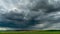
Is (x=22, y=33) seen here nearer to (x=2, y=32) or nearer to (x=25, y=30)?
(x=25, y=30)

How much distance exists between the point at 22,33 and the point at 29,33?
183 cm

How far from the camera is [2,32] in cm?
4031

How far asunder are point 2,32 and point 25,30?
630cm

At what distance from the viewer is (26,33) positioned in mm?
38656

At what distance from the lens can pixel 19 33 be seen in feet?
133

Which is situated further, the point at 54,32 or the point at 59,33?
the point at 54,32

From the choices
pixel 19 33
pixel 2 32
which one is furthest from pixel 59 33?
pixel 2 32

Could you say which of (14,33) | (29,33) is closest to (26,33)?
(29,33)

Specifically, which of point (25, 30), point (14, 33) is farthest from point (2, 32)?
point (25, 30)

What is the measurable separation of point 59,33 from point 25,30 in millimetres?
8899

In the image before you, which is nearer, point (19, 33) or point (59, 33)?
point (59, 33)

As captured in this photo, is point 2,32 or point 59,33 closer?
point 59,33

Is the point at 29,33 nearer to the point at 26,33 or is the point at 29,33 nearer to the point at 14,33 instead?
the point at 26,33

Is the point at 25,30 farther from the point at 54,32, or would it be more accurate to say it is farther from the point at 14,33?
the point at 54,32
